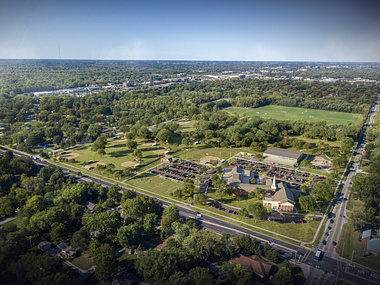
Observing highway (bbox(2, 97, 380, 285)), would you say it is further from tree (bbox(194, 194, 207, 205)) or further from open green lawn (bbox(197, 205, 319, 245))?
tree (bbox(194, 194, 207, 205))

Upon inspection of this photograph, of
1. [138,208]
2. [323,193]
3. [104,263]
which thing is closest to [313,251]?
[323,193]

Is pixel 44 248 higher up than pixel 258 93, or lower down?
lower down

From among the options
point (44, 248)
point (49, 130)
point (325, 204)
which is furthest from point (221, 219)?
point (49, 130)

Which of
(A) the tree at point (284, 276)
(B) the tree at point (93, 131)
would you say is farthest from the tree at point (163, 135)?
(A) the tree at point (284, 276)

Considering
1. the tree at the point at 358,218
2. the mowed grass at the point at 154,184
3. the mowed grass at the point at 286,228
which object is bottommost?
the mowed grass at the point at 286,228

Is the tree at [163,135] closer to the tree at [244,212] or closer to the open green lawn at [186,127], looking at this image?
the open green lawn at [186,127]

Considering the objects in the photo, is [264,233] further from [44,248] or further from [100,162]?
[100,162]

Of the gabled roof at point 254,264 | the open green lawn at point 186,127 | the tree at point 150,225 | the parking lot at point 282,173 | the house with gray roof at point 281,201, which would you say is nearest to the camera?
the gabled roof at point 254,264
